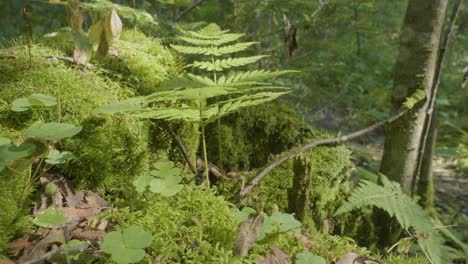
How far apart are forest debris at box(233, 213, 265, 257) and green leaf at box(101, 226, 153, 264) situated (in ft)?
1.15

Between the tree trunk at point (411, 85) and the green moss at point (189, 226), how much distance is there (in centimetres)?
200

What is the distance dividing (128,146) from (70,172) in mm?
329

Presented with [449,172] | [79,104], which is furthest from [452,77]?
[79,104]

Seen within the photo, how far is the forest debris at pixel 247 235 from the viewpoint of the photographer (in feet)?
4.83

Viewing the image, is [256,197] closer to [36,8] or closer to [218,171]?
[218,171]

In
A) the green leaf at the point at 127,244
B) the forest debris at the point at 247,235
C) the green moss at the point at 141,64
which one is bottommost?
the forest debris at the point at 247,235

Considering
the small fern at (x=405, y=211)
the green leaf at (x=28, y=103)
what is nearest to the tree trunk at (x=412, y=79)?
the small fern at (x=405, y=211)

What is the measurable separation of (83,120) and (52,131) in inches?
16.1

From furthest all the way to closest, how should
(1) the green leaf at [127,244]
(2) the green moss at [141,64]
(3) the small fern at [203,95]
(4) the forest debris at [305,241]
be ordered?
(2) the green moss at [141,64] < (4) the forest debris at [305,241] < (3) the small fern at [203,95] < (1) the green leaf at [127,244]

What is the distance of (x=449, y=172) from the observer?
6.38 metres

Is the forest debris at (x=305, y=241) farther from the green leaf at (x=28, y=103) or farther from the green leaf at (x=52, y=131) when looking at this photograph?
the green leaf at (x=28, y=103)

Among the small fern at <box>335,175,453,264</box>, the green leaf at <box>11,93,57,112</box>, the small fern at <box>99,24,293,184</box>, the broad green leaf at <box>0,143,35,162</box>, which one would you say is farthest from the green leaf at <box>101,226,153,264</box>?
the small fern at <box>335,175,453,264</box>

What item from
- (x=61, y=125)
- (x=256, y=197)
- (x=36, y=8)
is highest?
(x=36, y=8)

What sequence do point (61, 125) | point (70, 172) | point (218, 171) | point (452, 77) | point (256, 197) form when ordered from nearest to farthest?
point (61, 125)
point (70, 172)
point (256, 197)
point (218, 171)
point (452, 77)
